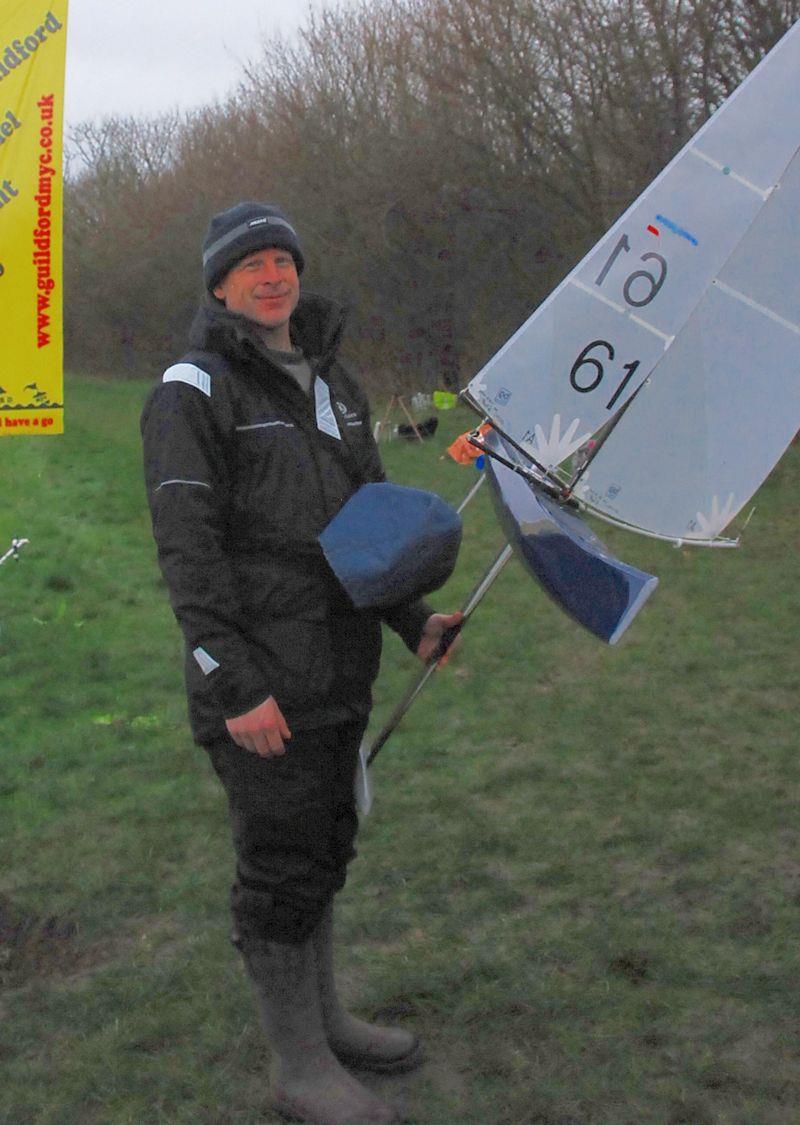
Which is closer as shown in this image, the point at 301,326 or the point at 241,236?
the point at 241,236

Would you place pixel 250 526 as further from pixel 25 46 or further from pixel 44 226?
pixel 25 46

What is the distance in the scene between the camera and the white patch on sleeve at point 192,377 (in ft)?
8.86

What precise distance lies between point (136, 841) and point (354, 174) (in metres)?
21.0

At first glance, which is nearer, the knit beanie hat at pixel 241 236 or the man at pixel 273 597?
the man at pixel 273 597

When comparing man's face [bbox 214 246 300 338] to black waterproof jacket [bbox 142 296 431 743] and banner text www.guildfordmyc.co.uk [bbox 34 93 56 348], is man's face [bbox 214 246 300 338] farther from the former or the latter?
banner text www.guildfordmyc.co.uk [bbox 34 93 56 348]

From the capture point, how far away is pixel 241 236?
9.28 feet

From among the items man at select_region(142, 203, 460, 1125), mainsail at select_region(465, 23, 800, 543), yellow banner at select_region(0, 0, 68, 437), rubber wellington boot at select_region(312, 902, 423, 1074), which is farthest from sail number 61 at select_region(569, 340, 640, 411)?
yellow banner at select_region(0, 0, 68, 437)

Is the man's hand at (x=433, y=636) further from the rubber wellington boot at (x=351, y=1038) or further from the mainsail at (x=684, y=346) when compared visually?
the rubber wellington boot at (x=351, y=1038)

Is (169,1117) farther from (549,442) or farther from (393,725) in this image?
(549,442)

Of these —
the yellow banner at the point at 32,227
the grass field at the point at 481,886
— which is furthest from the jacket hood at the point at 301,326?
the yellow banner at the point at 32,227

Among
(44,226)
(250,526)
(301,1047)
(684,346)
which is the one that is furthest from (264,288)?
(44,226)

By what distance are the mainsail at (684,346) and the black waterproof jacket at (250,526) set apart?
0.67 metres

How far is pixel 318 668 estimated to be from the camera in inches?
111

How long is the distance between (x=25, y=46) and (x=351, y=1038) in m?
4.12
